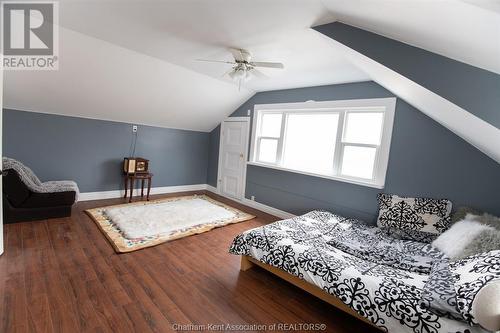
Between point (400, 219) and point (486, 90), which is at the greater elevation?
point (486, 90)

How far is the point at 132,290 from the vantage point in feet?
6.41

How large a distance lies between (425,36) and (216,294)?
8.43 feet

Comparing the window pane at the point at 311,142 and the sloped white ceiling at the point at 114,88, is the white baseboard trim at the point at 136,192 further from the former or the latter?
the window pane at the point at 311,142

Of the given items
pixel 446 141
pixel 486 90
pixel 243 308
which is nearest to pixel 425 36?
pixel 486 90

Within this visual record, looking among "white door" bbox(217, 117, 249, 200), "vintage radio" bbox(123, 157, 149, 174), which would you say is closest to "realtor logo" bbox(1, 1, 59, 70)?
"vintage radio" bbox(123, 157, 149, 174)

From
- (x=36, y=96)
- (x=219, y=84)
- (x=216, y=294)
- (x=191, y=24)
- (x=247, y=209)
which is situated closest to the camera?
(x=216, y=294)

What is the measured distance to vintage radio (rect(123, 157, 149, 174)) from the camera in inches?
172

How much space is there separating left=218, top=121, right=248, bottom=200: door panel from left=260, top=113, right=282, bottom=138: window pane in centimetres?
42

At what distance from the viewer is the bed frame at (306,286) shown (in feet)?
5.83

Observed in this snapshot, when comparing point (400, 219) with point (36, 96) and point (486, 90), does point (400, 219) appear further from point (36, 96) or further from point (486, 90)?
point (36, 96)

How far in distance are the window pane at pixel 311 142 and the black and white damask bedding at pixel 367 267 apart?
1310 millimetres

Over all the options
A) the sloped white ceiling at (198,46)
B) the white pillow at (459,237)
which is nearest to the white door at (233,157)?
the sloped white ceiling at (198,46)

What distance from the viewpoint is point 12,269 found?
6.74 ft

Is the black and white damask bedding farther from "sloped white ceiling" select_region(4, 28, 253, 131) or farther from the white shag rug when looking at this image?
"sloped white ceiling" select_region(4, 28, 253, 131)
